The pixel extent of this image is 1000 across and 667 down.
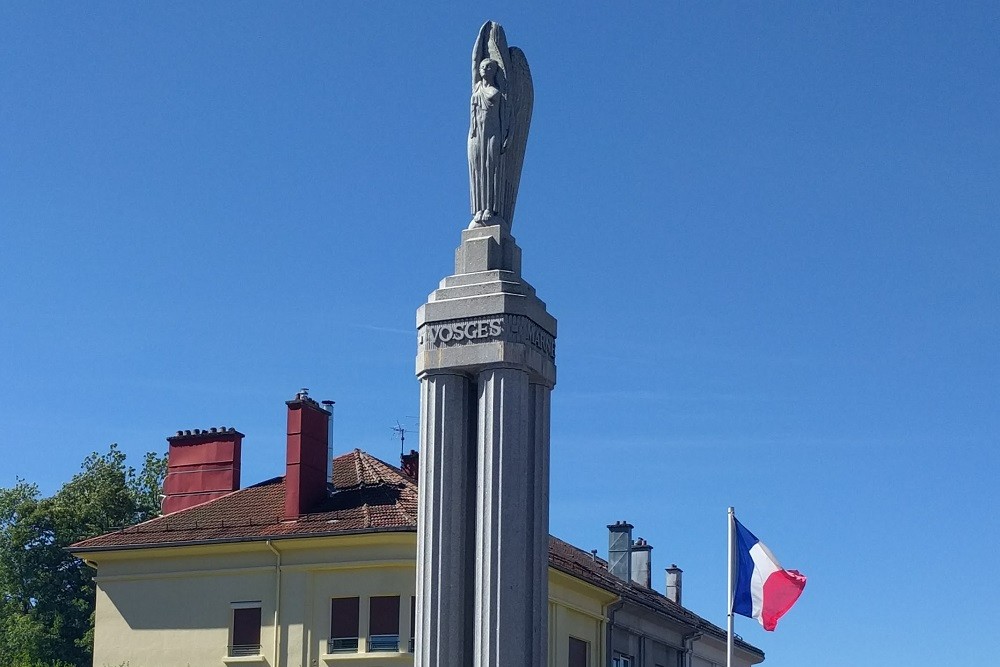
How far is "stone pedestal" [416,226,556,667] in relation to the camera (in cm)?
1744

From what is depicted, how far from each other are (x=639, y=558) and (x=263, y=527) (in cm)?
1708

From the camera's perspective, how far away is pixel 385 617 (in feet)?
121

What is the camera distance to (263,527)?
38.5 meters

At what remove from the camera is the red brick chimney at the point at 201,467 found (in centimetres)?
4172

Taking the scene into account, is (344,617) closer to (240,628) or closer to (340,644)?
(340,644)

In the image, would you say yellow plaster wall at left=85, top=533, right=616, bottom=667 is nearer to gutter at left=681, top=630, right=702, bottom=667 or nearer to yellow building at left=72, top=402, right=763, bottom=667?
yellow building at left=72, top=402, right=763, bottom=667

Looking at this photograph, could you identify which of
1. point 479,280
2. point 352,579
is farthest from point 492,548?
point 352,579

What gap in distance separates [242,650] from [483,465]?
21.7 metres

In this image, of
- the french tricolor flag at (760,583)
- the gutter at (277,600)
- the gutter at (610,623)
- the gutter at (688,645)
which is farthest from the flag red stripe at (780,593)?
the gutter at (688,645)

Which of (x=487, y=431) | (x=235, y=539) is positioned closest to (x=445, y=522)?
(x=487, y=431)

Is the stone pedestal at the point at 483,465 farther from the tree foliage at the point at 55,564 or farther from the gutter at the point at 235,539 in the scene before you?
the tree foliage at the point at 55,564

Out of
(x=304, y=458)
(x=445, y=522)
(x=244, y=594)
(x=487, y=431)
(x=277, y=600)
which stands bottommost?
(x=445, y=522)

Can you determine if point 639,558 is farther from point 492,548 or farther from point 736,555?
point 492,548

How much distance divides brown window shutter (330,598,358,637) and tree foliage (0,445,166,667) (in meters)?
16.3
